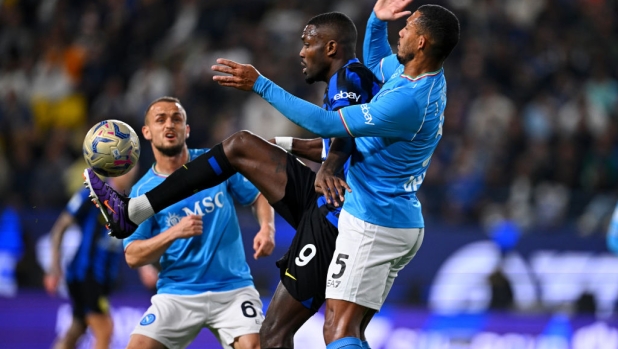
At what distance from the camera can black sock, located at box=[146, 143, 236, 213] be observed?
572 centimetres

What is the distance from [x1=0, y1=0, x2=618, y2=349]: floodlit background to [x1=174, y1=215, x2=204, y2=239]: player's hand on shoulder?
4.84 m

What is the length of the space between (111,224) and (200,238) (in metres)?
1.10

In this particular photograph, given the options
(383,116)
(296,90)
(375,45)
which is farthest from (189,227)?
(296,90)

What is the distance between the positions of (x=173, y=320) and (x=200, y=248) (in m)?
0.57

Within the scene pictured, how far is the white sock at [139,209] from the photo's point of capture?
224 inches

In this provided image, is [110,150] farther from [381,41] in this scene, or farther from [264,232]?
[381,41]

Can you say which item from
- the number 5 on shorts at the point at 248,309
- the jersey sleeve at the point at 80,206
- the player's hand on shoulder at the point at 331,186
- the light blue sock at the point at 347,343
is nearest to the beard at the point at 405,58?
the player's hand on shoulder at the point at 331,186

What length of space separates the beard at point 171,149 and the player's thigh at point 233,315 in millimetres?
1089

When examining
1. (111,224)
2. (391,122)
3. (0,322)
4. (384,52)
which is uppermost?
(384,52)

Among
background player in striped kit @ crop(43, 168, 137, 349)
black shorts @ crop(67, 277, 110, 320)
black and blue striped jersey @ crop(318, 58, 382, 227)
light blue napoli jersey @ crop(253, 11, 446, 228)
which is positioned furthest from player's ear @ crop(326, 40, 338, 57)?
black shorts @ crop(67, 277, 110, 320)

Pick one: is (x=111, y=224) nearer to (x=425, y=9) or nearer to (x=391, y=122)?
(x=391, y=122)

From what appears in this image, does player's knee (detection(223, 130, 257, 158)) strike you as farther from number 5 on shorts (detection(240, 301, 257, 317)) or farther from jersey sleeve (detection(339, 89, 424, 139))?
number 5 on shorts (detection(240, 301, 257, 317))

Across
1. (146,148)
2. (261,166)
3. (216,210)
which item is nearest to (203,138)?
(146,148)

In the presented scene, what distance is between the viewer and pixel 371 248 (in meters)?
5.54
